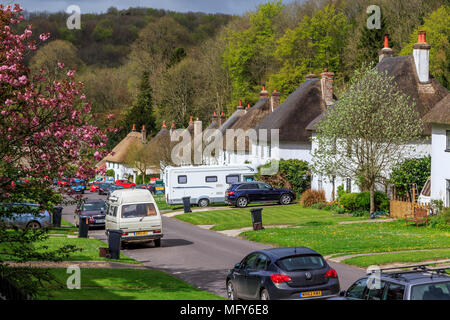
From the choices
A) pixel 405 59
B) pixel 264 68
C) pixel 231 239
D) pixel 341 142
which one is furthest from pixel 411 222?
pixel 264 68

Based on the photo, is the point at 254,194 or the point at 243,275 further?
the point at 254,194

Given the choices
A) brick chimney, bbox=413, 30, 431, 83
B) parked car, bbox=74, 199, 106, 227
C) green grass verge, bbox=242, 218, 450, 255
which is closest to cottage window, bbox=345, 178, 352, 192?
brick chimney, bbox=413, 30, 431, 83

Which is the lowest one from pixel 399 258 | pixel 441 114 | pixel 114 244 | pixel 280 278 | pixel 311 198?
pixel 399 258

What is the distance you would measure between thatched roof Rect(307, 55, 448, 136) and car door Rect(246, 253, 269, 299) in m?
25.5

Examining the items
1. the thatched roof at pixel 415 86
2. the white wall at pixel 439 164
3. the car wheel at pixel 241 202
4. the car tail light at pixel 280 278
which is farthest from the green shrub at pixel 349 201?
the car tail light at pixel 280 278

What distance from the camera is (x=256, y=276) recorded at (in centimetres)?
1522

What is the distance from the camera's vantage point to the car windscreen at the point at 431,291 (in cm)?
1065

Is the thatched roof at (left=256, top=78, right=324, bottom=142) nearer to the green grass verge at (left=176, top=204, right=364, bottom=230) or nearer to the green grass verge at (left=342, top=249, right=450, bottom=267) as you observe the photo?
the green grass verge at (left=176, top=204, right=364, bottom=230)

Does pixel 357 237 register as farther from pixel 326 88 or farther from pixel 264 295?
pixel 326 88

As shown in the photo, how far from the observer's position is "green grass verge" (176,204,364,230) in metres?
36.5

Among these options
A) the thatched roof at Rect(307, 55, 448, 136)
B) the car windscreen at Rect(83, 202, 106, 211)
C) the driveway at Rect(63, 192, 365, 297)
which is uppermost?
the thatched roof at Rect(307, 55, 448, 136)

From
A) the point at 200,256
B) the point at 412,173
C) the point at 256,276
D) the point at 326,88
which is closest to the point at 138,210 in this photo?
the point at 200,256

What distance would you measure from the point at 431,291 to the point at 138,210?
1859 centimetres
